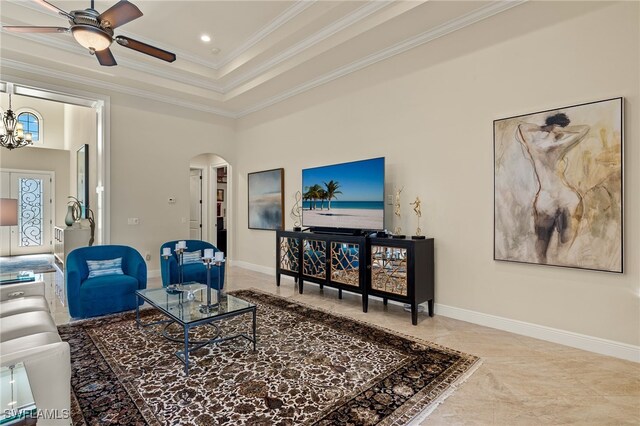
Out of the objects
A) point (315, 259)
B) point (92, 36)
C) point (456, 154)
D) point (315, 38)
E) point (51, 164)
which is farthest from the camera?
point (51, 164)

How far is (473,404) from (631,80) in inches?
Answer: 117

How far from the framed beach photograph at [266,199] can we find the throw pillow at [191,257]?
1.61 m

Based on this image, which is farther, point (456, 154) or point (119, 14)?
point (456, 154)

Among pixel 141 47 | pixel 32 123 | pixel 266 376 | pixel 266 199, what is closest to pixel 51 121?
pixel 32 123

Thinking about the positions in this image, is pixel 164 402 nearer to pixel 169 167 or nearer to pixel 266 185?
pixel 266 185

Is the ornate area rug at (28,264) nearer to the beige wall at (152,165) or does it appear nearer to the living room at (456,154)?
the beige wall at (152,165)

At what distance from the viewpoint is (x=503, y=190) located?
11.5 feet

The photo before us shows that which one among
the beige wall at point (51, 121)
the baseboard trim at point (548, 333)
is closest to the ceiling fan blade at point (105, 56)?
the baseboard trim at point (548, 333)

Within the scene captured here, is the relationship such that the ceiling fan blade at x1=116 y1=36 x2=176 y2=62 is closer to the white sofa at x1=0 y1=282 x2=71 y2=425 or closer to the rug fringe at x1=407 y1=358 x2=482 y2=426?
the white sofa at x1=0 y1=282 x2=71 y2=425

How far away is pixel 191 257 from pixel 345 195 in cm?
259

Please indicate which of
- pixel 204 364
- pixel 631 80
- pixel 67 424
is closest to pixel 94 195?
pixel 204 364

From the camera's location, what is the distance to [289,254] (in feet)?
17.3

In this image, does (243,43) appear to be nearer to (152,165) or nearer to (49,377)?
(152,165)

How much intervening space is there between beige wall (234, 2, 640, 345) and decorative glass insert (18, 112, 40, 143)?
925 centimetres
